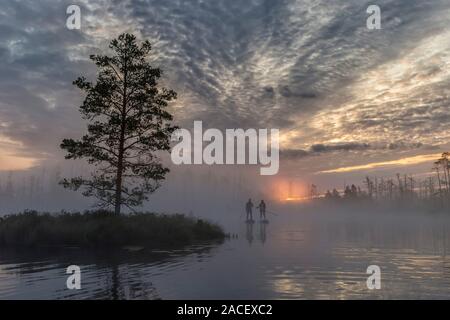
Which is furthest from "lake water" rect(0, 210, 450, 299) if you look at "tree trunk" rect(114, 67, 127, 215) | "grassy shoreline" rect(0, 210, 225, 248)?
"tree trunk" rect(114, 67, 127, 215)

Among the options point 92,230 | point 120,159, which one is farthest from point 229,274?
point 120,159

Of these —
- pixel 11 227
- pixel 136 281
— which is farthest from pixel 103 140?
pixel 136 281

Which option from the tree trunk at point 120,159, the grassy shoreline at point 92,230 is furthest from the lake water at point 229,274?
the tree trunk at point 120,159

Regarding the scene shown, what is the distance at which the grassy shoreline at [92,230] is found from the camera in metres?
24.4

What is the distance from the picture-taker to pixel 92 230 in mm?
24516

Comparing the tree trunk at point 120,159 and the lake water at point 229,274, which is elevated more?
the tree trunk at point 120,159

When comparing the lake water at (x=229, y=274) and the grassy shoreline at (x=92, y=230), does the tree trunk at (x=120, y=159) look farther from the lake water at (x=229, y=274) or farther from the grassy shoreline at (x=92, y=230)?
the lake water at (x=229, y=274)

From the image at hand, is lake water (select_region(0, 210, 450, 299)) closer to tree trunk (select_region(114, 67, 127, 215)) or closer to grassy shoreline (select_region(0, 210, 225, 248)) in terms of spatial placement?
grassy shoreline (select_region(0, 210, 225, 248))

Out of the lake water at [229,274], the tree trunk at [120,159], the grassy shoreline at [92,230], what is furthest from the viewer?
the tree trunk at [120,159]

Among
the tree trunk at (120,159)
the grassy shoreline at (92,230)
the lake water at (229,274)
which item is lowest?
the lake water at (229,274)

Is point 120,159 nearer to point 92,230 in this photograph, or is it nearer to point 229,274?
point 92,230

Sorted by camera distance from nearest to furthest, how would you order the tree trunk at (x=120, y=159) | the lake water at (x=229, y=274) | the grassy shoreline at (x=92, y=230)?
the lake water at (x=229, y=274) < the grassy shoreline at (x=92, y=230) < the tree trunk at (x=120, y=159)

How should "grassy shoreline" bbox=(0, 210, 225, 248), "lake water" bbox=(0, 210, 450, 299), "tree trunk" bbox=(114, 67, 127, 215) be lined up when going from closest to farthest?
1. "lake water" bbox=(0, 210, 450, 299)
2. "grassy shoreline" bbox=(0, 210, 225, 248)
3. "tree trunk" bbox=(114, 67, 127, 215)

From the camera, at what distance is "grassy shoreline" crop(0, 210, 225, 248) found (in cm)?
2439
